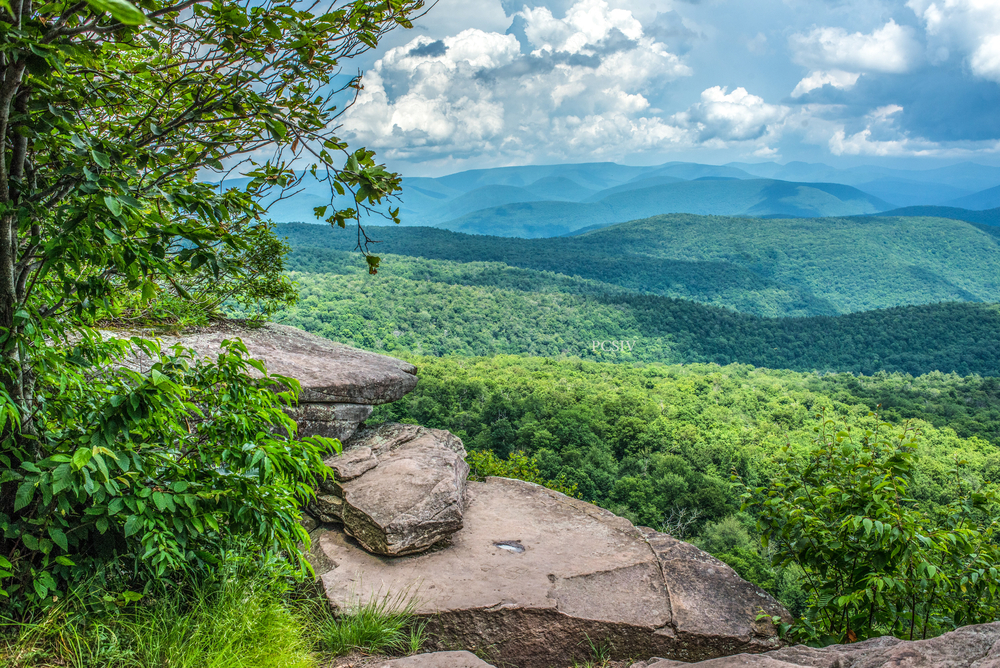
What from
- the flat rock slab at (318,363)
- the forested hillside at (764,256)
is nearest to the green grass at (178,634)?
the flat rock slab at (318,363)

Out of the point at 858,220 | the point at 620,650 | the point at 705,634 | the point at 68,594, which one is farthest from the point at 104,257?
the point at 858,220

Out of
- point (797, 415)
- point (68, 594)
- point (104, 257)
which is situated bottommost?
point (797, 415)

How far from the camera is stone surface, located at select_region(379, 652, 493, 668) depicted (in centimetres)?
366

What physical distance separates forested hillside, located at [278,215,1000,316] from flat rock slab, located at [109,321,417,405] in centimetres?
8538

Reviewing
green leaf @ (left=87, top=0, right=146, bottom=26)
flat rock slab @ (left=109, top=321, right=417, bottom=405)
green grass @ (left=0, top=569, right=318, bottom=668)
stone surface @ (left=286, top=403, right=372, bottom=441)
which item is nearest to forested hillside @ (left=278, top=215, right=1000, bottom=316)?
flat rock slab @ (left=109, top=321, right=417, bottom=405)

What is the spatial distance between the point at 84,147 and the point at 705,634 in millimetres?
5953

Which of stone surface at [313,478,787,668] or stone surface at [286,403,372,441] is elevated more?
stone surface at [286,403,372,441]

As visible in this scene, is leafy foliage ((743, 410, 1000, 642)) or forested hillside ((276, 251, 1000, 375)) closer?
leafy foliage ((743, 410, 1000, 642))

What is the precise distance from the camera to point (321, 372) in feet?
25.8

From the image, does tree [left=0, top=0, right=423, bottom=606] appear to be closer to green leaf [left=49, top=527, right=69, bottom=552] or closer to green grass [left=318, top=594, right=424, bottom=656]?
green leaf [left=49, top=527, right=69, bottom=552]

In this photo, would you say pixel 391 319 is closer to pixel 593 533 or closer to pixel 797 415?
pixel 797 415

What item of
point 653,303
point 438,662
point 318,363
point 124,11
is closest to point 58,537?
point 438,662

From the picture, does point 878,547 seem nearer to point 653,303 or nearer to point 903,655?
point 903,655

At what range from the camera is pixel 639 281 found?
4606 inches
